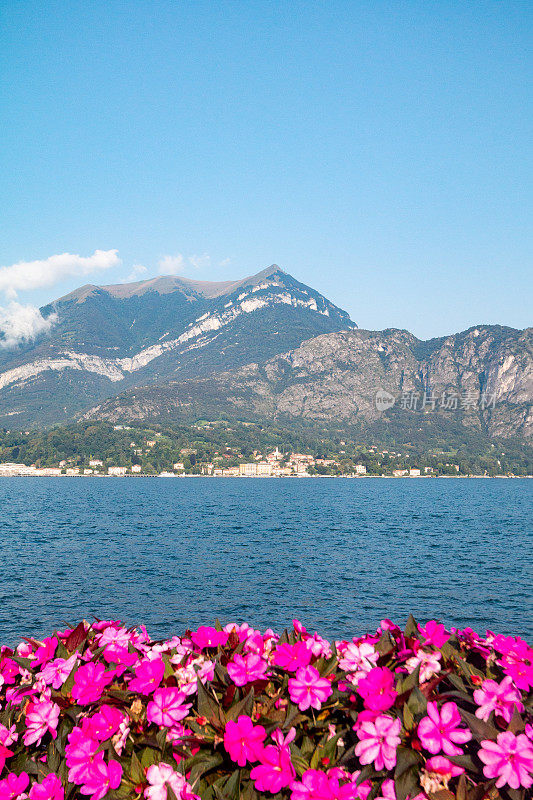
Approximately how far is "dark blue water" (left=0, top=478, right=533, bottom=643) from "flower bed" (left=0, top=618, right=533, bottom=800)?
2498 centimetres

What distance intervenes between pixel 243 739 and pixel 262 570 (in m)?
42.4

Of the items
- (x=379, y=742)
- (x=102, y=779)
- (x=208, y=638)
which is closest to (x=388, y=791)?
(x=379, y=742)

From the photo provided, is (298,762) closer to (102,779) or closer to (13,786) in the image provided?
(102,779)

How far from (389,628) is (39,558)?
50656 mm

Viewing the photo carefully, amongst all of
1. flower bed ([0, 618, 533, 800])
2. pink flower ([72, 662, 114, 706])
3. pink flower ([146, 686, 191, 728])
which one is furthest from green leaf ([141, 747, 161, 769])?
pink flower ([72, 662, 114, 706])

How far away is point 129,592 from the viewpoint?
119ft

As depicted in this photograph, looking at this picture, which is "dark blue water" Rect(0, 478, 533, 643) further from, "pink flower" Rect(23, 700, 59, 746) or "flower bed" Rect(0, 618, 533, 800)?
"pink flower" Rect(23, 700, 59, 746)

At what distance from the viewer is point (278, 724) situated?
3480mm

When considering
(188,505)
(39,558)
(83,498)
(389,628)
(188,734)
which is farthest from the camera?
(83,498)

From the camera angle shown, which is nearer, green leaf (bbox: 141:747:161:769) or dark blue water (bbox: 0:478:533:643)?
green leaf (bbox: 141:747:161:769)

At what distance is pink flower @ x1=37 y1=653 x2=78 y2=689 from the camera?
4.06m

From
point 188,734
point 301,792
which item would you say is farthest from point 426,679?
point 188,734

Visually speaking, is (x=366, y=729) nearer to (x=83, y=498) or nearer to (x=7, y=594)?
(x=7, y=594)

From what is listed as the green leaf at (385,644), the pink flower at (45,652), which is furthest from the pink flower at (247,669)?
the pink flower at (45,652)
